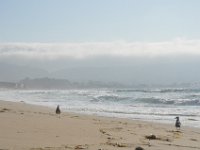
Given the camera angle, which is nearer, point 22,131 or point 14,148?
point 14,148

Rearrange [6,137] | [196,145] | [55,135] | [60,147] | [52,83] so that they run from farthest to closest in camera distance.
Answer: [52,83] → [196,145] → [55,135] → [6,137] → [60,147]

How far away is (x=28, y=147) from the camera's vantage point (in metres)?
8.73

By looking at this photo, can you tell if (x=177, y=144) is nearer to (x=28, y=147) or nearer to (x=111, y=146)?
Result: (x=111, y=146)

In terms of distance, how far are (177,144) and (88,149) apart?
12.2ft

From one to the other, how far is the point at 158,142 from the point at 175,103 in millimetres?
31625

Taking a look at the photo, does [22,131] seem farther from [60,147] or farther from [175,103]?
[175,103]

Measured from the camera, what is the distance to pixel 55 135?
11.3m

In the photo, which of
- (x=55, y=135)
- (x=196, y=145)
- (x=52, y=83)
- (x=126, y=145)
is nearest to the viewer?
(x=126, y=145)

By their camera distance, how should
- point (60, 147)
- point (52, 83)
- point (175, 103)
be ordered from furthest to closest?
point (52, 83), point (175, 103), point (60, 147)

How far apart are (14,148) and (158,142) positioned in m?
4.82

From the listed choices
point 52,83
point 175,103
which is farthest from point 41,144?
point 52,83

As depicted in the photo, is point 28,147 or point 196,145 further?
point 196,145

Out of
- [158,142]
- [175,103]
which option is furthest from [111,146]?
[175,103]

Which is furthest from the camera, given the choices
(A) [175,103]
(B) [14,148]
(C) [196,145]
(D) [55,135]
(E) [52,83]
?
(E) [52,83]
